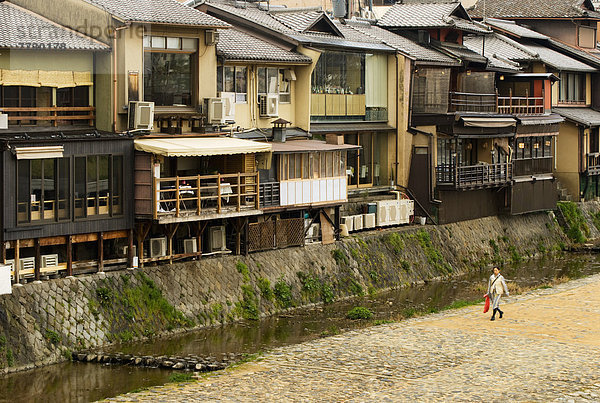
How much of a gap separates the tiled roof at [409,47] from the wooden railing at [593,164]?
52.8 feet

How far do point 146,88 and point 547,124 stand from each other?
105ft

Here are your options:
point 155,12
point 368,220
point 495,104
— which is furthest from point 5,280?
point 495,104

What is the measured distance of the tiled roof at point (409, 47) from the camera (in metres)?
57.5

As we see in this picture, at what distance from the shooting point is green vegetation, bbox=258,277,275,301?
141ft

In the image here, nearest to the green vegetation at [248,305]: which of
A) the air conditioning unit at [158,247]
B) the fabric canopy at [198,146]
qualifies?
the air conditioning unit at [158,247]

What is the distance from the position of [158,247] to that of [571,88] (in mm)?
43092

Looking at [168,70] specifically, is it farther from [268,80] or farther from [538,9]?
[538,9]

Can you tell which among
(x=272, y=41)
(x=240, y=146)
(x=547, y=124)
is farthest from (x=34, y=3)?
(x=547, y=124)

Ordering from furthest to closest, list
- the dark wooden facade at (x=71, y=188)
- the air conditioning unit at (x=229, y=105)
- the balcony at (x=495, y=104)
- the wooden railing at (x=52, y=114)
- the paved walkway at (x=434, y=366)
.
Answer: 1. the balcony at (x=495, y=104)
2. the air conditioning unit at (x=229, y=105)
3. the wooden railing at (x=52, y=114)
4. the dark wooden facade at (x=71, y=188)
5. the paved walkway at (x=434, y=366)

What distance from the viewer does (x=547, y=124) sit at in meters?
66.4

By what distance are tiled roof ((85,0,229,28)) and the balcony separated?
1885 cm

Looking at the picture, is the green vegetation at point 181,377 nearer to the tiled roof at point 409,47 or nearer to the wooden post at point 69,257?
the wooden post at point 69,257

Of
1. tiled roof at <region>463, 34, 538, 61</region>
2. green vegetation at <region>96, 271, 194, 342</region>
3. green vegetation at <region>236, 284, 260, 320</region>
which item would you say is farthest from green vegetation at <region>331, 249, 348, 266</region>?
tiled roof at <region>463, 34, 538, 61</region>

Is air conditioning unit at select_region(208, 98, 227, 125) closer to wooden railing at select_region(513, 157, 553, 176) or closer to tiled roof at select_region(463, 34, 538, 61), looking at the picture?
wooden railing at select_region(513, 157, 553, 176)
